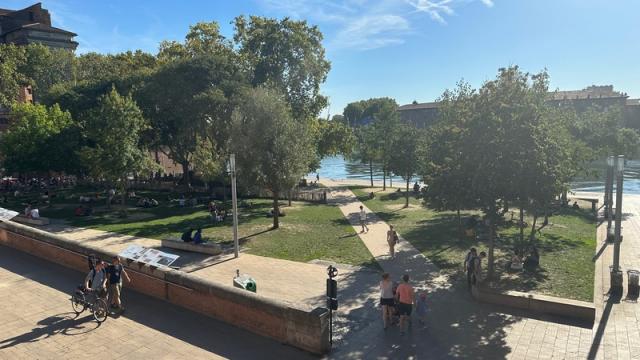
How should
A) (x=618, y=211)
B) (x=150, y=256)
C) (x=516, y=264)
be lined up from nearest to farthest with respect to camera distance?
(x=150, y=256)
(x=618, y=211)
(x=516, y=264)

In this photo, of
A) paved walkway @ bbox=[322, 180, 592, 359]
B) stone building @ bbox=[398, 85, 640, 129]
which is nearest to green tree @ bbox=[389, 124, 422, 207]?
paved walkway @ bbox=[322, 180, 592, 359]

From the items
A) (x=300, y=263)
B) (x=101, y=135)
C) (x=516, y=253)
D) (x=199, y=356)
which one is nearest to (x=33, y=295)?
(x=199, y=356)

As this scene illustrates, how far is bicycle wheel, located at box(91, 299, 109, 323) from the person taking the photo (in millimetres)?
11335

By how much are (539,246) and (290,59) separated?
29940 millimetres

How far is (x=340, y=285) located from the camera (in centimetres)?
1524

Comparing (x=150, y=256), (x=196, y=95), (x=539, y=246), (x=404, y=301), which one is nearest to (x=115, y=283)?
(x=150, y=256)

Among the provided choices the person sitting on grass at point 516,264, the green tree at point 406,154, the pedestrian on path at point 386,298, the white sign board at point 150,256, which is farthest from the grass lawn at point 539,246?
the white sign board at point 150,256

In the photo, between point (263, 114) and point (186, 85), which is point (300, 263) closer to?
point (263, 114)

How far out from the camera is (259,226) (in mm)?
26078

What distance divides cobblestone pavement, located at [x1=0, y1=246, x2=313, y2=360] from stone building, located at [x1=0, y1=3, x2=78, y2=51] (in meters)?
86.9

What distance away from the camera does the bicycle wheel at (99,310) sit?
446 inches

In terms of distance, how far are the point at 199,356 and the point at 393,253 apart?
1088 cm

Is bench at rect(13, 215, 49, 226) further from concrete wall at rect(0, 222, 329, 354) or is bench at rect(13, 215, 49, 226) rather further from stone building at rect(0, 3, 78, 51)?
stone building at rect(0, 3, 78, 51)

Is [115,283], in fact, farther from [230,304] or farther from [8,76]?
[8,76]
